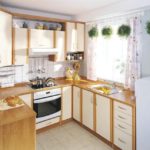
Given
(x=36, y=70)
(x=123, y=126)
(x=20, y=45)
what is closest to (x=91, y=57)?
(x=36, y=70)

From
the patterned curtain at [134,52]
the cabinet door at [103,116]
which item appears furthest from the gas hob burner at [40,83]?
the patterned curtain at [134,52]

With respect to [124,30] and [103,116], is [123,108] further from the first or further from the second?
[124,30]

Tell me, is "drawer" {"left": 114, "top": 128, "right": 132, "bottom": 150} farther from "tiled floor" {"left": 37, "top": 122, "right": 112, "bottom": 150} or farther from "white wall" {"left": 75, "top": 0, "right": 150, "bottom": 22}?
"white wall" {"left": 75, "top": 0, "right": 150, "bottom": 22}

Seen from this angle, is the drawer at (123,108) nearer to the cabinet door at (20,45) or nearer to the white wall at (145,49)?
the white wall at (145,49)

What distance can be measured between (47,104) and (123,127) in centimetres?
150

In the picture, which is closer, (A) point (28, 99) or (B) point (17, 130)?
(B) point (17, 130)

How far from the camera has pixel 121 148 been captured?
2766 millimetres

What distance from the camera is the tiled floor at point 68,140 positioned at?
2.98 meters

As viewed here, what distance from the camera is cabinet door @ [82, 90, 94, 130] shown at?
Answer: 10.9 ft

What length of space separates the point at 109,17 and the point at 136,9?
690mm

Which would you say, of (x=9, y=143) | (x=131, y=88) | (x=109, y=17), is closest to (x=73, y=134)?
(x=131, y=88)

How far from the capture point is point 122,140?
2.73m

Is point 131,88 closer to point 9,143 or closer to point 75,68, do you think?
point 75,68

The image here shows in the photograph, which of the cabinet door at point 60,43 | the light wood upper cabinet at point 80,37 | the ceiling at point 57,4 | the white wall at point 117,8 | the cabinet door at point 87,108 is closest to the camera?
the white wall at point 117,8
